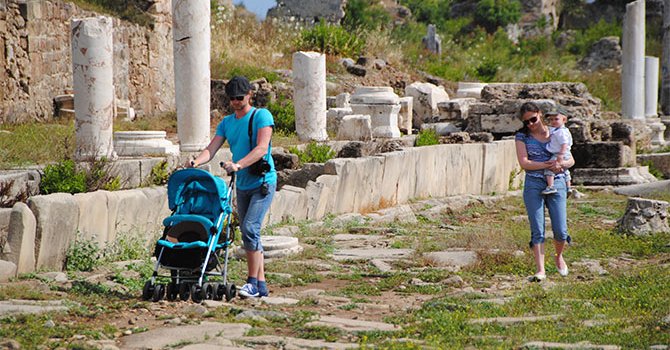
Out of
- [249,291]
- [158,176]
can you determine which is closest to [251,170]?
[249,291]

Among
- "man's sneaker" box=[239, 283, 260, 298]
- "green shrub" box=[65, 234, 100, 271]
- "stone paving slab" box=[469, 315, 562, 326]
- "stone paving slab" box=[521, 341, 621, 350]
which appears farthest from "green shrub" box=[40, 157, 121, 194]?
"stone paving slab" box=[521, 341, 621, 350]

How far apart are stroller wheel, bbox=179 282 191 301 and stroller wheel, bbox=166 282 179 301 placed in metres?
0.05

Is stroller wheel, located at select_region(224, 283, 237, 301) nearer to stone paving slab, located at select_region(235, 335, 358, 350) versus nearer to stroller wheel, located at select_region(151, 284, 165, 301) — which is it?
stroller wheel, located at select_region(151, 284, 165, 301)

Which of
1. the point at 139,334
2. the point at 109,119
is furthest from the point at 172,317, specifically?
the point at 109,119

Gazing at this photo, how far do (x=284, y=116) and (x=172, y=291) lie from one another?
42.4ft

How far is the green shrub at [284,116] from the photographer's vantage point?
68.4ft

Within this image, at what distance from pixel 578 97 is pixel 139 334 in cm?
1713

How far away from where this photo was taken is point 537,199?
9.97 m

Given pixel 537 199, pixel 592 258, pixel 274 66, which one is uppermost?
pixel 274 66

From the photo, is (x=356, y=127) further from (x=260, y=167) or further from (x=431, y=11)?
(x=431, y=11)

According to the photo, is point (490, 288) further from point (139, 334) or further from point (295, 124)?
point (295, 124)

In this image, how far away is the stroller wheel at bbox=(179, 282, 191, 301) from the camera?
823cm

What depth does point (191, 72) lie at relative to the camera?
15344 mm

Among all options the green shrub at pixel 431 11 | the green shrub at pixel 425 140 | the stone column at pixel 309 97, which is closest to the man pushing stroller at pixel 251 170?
the green shrub at pixel 425 140
